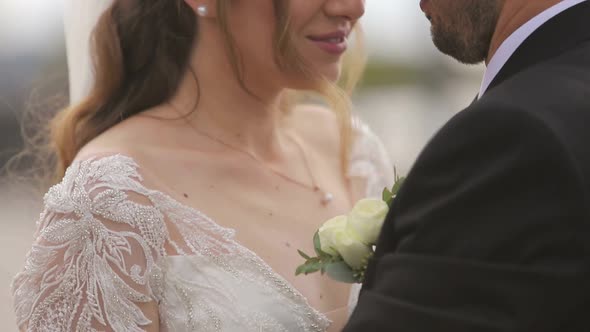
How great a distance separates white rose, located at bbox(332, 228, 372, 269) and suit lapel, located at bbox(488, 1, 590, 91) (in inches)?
23.9

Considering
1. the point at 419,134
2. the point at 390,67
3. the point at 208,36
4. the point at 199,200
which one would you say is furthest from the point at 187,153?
the point at 390,67

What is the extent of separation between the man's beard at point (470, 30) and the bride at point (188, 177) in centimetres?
86

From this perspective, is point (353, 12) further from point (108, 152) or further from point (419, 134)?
point (419, 134)

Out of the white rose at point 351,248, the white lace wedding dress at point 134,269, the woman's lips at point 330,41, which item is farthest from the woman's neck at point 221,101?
the white rose at point 351,248

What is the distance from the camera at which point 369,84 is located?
16.7 meters

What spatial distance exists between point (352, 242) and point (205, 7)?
3.48ft

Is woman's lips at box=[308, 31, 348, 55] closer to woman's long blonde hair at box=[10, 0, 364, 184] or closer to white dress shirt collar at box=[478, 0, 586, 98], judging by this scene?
woman's long blonde hair at box=[10, 0, 364, 184]

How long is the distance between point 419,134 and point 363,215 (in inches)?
389

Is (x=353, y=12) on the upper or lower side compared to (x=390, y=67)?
upper

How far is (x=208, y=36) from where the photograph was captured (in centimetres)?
296

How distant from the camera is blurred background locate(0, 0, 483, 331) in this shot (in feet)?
10.8

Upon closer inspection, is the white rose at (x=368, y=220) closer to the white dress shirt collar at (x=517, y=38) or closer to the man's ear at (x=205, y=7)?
the white dress shirt collar at (x=517, y=38)

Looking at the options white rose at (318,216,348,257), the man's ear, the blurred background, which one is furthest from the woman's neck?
white rose at (318,216,348,257)

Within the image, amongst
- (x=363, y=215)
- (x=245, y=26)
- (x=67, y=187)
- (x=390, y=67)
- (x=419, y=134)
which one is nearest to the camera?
(x=363, y=215)
